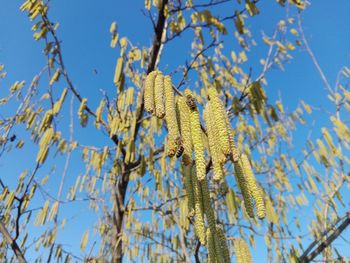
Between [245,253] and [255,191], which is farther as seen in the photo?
[245,253]

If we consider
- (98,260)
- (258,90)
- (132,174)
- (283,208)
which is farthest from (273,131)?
(98,260)

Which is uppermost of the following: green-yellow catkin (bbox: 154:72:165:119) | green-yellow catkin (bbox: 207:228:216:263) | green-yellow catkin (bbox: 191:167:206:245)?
green-yellow catkin (bbox: 154:72:165:119)

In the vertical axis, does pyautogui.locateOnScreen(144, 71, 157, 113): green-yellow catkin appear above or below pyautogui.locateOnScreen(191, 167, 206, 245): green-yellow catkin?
above

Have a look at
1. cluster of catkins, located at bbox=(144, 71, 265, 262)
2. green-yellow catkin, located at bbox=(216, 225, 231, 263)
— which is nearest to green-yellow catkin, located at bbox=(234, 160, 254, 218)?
cluster of catkins, located at bbox=(144, 71, 265, 262)

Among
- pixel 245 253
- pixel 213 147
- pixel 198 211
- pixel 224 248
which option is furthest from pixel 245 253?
pixel 213 147

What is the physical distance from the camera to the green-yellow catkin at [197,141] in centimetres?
77

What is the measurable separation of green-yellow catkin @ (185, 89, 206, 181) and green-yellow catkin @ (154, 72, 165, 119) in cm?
7

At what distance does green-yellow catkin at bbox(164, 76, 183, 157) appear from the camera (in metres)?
0.76

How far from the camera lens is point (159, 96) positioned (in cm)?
88

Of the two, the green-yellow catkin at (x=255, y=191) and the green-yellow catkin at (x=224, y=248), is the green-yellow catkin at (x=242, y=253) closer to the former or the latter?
the green-yellow catkin at (x=224, y=248)

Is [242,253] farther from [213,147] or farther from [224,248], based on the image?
[213,147]

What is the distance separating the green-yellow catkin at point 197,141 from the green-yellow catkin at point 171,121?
5 cm

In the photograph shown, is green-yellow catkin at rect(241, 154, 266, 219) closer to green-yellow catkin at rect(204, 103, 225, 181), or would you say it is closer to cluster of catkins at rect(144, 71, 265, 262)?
cluster of catkins at rect(144, 71, 265, 262)

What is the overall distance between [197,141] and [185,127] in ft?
0.16
